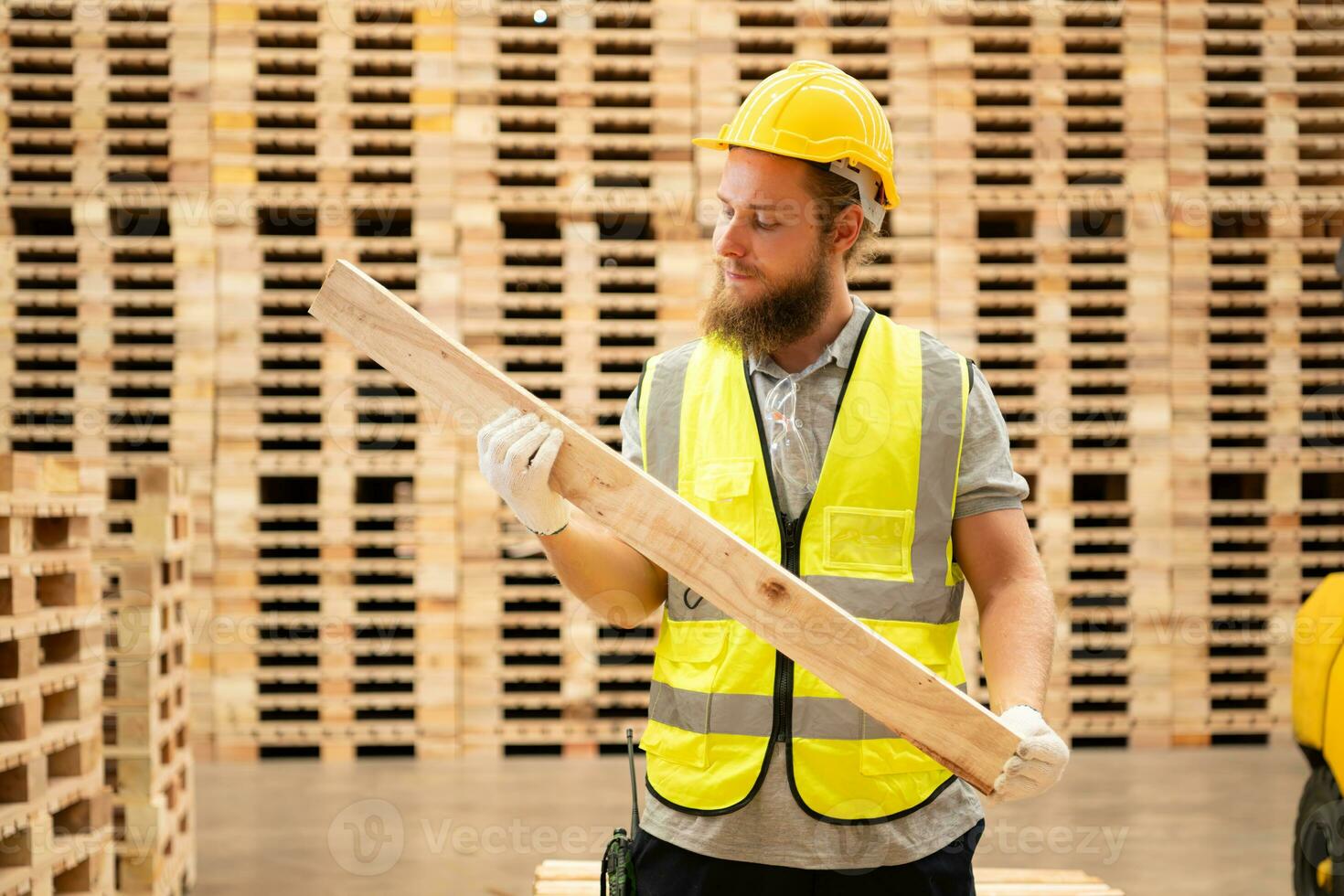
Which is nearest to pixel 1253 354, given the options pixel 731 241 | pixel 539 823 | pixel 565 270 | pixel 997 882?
pixel 565 270

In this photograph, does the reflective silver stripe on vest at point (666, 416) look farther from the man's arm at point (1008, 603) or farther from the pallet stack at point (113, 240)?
the pallet stack at point (113, 240)

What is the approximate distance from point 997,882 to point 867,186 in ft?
7.91

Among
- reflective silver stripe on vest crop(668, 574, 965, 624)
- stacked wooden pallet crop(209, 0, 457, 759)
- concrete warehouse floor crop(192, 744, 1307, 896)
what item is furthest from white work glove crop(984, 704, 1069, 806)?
stacked wooden pallet crop(209, 0, 457, 759)

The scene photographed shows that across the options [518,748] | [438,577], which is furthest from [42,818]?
[518,748]

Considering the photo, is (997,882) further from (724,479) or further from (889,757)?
(724,479)

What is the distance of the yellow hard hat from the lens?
2094 mm

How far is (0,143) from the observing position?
7.04 meters

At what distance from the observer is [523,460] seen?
194 cm

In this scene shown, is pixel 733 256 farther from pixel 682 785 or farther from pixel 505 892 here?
pixel 505 892

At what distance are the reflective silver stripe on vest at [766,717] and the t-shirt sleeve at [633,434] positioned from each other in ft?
1.61

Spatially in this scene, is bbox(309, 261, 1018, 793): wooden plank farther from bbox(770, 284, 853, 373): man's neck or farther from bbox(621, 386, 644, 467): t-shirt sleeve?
bbox(770, 284, 853, 373): man's neck

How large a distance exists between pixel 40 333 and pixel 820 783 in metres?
6.91

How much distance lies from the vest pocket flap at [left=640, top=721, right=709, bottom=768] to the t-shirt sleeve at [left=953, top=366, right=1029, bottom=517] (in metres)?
0.61

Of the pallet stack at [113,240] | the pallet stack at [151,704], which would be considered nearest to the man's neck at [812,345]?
the pallet stack at [151,704]
